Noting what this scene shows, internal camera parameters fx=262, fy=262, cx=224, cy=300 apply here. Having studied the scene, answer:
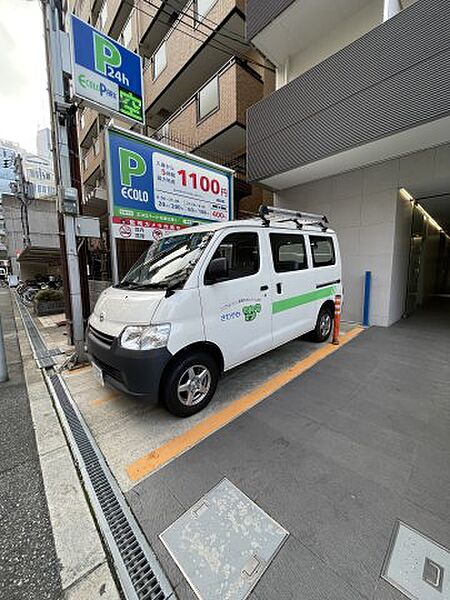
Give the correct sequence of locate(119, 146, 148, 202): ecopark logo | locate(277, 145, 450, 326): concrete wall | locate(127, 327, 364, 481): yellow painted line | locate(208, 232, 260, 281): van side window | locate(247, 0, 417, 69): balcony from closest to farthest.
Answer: locate(127, 327, 364, 481): yellow painted line < locate(208, 232, 260, 281): van side window < locate(119, 146, 148, 202): ecopark logo < locate(247, 0, 417, 69): balcony < locate(277, 145, 450, 326): concrete wall

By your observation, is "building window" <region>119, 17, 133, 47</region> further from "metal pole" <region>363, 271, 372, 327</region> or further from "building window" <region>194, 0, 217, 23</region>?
"metal pole" <region>363, 271, 372, 327</region>

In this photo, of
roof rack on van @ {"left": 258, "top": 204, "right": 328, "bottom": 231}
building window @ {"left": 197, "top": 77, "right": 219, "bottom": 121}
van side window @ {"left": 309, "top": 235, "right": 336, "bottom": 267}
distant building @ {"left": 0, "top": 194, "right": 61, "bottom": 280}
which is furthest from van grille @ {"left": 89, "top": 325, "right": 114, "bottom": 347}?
distant building @ {"left": 0, "top": 194, "right": 61, "bottom": 280}

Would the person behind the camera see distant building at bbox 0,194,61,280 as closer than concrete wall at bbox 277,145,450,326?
Answer: No

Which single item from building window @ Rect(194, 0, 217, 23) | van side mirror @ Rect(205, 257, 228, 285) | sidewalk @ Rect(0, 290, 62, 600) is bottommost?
sidewalk @ Rect(0, 290, 62, 600)

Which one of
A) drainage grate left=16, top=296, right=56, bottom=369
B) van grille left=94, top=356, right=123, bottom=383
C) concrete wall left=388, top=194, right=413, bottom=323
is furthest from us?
concrete wall left=388, top=194, right=413, bottom=323

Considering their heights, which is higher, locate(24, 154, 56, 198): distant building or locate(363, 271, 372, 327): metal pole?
locate(24, 154, 56, 198): distant building

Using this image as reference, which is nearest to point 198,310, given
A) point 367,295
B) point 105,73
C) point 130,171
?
point 130,171

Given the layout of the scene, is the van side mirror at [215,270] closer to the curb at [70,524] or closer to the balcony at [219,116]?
the curb at [70,524]

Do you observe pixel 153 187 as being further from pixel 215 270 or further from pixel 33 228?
pixel 33 228

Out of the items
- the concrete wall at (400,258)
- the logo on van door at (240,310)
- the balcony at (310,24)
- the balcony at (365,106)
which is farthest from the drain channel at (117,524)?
the balcony at (310,24)

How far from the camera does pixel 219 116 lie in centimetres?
760

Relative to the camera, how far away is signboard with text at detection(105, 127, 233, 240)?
4312mm

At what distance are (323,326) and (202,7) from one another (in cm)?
985

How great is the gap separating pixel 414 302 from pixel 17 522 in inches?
389
